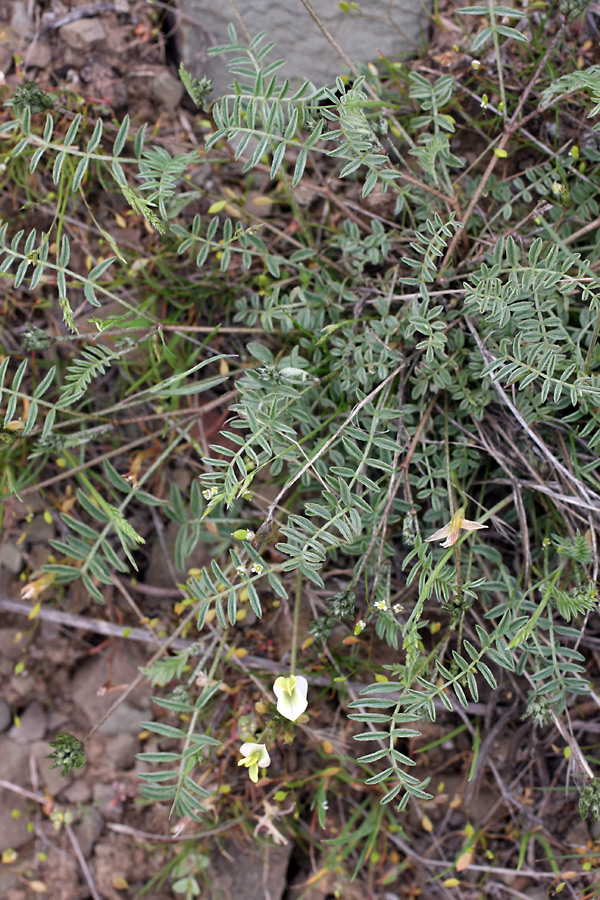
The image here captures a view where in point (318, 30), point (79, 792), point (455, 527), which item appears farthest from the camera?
point (79, 792)

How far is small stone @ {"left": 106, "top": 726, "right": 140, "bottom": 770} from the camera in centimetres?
318

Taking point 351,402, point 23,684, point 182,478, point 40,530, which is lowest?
point 23,684

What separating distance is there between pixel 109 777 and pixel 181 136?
9.64 feet

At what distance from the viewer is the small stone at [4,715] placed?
3.27m

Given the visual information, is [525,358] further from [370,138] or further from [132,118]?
[132,118]

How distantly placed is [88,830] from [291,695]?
1.67 m

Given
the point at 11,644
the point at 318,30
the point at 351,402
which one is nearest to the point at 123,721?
the point at 11,644

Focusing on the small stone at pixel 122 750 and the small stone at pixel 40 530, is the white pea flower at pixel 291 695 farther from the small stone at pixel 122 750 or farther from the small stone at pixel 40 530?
the small stone at pixel 40 530

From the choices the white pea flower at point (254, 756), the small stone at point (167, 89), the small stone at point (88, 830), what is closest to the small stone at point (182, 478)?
the white pea flower at point (254, 756)

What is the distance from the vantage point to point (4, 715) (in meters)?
3.28

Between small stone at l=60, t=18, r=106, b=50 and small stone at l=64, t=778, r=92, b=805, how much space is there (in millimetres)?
3385

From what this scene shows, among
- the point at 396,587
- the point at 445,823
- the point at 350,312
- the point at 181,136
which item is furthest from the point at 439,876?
the point at 181,136

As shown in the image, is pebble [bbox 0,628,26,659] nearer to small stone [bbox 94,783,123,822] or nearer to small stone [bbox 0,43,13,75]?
small stone [bbox 94,783,123,822]

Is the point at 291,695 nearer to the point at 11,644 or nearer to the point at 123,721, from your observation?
the point at 123,721
